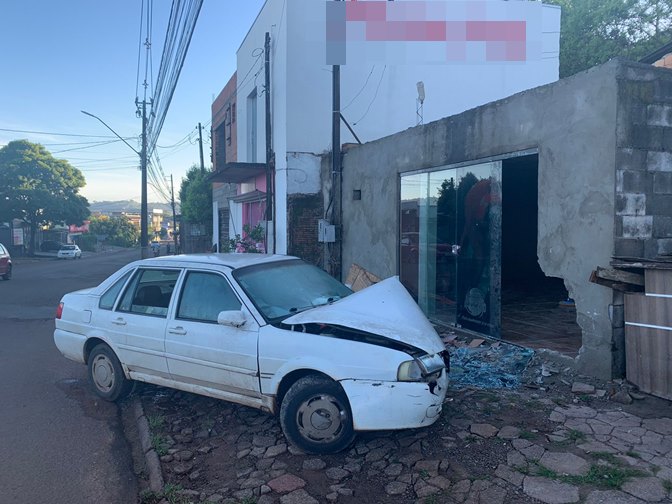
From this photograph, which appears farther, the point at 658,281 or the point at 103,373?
the point at 103,373

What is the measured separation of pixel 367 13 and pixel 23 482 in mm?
12230

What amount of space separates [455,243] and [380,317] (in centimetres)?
413

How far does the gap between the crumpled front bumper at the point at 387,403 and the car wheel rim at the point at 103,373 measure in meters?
2.95

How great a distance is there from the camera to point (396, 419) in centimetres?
413

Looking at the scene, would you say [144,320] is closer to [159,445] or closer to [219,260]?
[219,260]

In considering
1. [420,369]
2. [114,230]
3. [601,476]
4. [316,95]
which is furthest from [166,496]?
[114,230]

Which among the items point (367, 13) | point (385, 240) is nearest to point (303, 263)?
point (385, 240)

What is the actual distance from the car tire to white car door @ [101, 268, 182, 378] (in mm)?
180

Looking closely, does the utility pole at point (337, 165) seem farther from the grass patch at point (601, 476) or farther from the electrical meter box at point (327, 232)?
the grass patch at point (601, 476)

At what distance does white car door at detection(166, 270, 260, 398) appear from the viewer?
4.69 meters

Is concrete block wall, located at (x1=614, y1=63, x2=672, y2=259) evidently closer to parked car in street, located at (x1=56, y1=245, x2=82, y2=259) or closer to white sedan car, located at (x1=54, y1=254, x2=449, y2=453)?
white sedan car, located at (x1=54, y1=254, x2=449, y2=453)

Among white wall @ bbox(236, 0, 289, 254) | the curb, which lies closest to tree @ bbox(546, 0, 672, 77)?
white wall @ bbox(236, 0, 289, 254)

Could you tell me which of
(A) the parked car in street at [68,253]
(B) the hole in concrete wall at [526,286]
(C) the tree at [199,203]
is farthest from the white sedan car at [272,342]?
(A) the parked car in street at [68,253]

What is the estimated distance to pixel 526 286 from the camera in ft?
45.5
